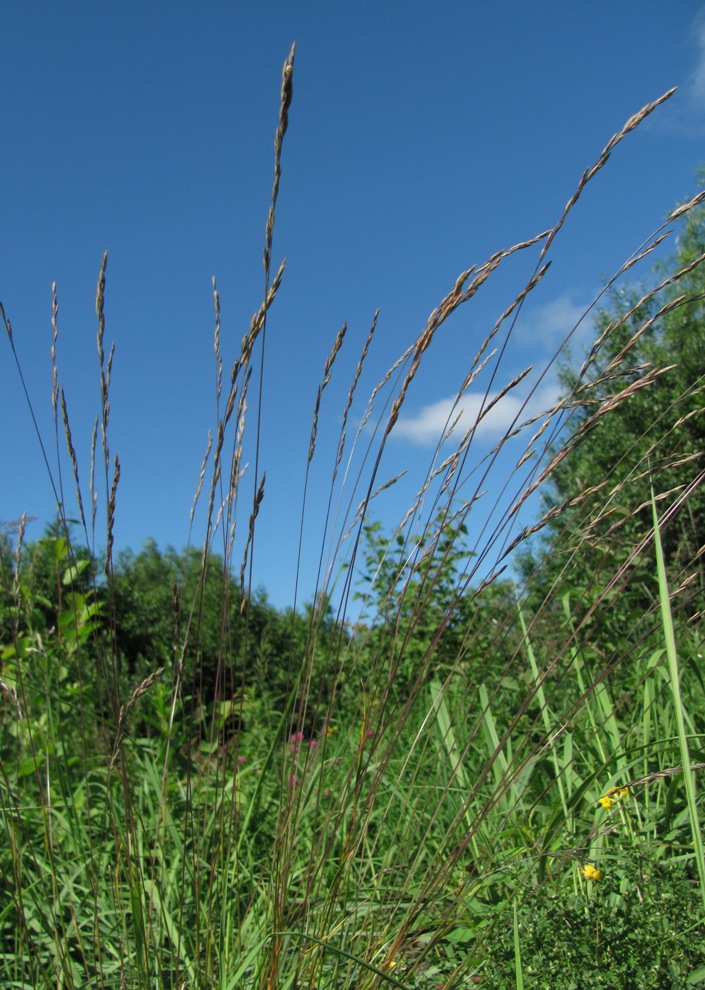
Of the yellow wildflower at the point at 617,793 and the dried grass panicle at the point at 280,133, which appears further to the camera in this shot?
the yellow wildflower at the point at 617,793

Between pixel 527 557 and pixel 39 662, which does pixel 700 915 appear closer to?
pixel 39 662

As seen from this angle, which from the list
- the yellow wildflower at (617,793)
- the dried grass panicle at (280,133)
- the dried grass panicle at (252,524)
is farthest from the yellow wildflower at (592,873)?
the dried grass panicle at (280,133)

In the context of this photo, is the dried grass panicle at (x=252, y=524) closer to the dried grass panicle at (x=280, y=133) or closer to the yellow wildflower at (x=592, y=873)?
the dried grass panicle at (x=280, y=133)

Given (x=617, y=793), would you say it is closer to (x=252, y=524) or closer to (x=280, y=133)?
(x=252, y=524)

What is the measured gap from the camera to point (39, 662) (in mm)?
2578

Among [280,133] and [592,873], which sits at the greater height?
[280,133]

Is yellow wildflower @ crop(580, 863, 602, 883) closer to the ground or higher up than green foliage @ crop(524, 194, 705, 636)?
closer to the ground

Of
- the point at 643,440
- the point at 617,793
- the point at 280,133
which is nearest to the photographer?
the point at 280,133

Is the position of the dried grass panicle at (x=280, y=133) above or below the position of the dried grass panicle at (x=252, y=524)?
above

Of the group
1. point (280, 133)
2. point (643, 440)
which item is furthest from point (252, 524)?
point (643, 440)

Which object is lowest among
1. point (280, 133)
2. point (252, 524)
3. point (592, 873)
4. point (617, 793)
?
point (592, 873)

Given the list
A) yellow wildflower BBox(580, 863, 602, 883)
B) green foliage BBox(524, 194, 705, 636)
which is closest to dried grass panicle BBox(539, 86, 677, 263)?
green foliage BBox(524, 194, 705, 636)

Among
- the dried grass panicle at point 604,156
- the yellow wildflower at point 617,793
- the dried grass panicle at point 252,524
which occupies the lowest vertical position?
the yellow wildflower at point 617,793

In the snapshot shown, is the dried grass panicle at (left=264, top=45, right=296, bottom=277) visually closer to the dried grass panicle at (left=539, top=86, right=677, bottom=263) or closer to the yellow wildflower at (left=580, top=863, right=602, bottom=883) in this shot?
the dried grass panicle at (left=539, top=86, right=677, bottom=263)
